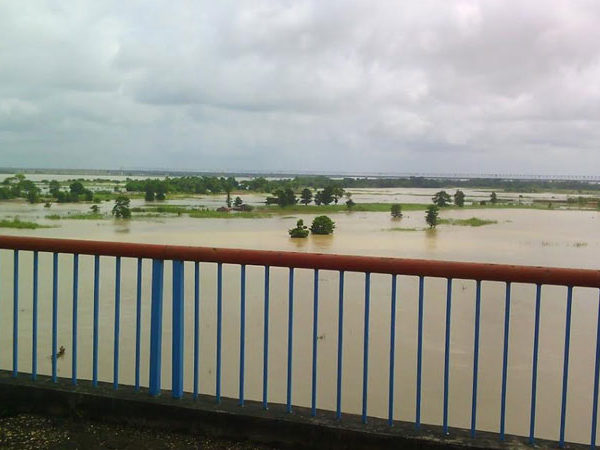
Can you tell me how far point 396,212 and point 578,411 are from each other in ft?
73.6

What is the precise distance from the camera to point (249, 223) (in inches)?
1009

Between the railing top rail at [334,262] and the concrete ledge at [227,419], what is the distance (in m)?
0.59

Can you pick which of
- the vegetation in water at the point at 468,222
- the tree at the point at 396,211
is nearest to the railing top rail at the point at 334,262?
the vegetation in water at the point at 468,222

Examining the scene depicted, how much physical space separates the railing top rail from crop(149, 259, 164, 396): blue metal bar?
71 millimetres

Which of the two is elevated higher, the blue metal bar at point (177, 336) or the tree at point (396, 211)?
the blue metal bar at point (177, 336)

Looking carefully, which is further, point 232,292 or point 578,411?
point 232,292

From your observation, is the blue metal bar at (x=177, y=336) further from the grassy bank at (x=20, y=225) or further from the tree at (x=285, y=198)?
the tree at (x=285, y=198)

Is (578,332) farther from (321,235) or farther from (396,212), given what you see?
(396,212)

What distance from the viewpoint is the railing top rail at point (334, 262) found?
7.45 ft

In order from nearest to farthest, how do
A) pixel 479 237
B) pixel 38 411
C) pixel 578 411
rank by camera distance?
pixel 38 411 < pixel 578 411 < pixel 479 237

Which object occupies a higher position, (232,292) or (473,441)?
(473,441)

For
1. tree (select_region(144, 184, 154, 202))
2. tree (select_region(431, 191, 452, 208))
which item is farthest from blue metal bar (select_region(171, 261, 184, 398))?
tree (select_region(431, 191, 452, 208))

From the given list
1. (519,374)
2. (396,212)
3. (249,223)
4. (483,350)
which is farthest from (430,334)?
(396,212)

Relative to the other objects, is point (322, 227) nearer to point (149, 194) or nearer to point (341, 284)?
point (149, 194)
